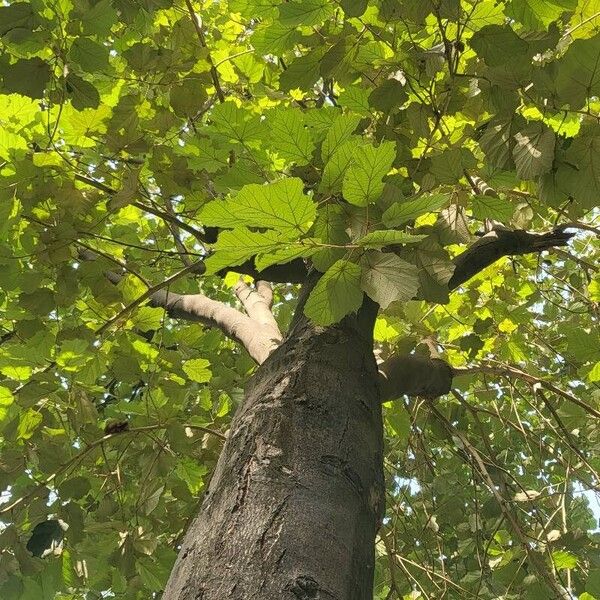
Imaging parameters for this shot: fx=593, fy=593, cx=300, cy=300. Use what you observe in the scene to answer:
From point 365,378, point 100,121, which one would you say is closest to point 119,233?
point 100,121

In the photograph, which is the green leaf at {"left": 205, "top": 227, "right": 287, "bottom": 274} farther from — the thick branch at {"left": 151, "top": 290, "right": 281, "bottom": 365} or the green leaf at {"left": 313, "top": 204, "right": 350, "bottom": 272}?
the thick branch at {"left": 151, "top": 290, "right": 281, "bottom": 365}

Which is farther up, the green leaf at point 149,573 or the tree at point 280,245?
the tree at point 280,245

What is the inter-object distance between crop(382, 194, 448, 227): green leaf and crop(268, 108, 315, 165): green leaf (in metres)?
0.21

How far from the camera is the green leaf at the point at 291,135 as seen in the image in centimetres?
96

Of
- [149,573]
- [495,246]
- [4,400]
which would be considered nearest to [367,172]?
[495,246]

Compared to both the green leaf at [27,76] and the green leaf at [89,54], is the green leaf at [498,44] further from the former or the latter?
the green leaf at [27,76]

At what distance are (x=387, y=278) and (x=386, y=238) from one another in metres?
0.11

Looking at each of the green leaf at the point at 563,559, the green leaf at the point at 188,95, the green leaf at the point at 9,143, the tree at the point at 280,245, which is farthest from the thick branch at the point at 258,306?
the green leaf at the point at 563,559

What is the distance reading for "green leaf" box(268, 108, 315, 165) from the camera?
96 centimetres

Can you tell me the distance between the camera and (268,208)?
0.77m

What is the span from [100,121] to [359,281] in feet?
3.06

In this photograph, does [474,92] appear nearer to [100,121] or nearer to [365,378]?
[365,378]

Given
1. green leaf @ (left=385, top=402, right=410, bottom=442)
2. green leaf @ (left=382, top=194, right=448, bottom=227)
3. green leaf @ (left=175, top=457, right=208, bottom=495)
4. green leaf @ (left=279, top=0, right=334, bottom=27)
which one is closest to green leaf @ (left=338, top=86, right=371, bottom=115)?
green leaf @ (left=279, top=0, right=334, bottom=27)

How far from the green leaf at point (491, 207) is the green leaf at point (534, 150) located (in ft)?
0.37
